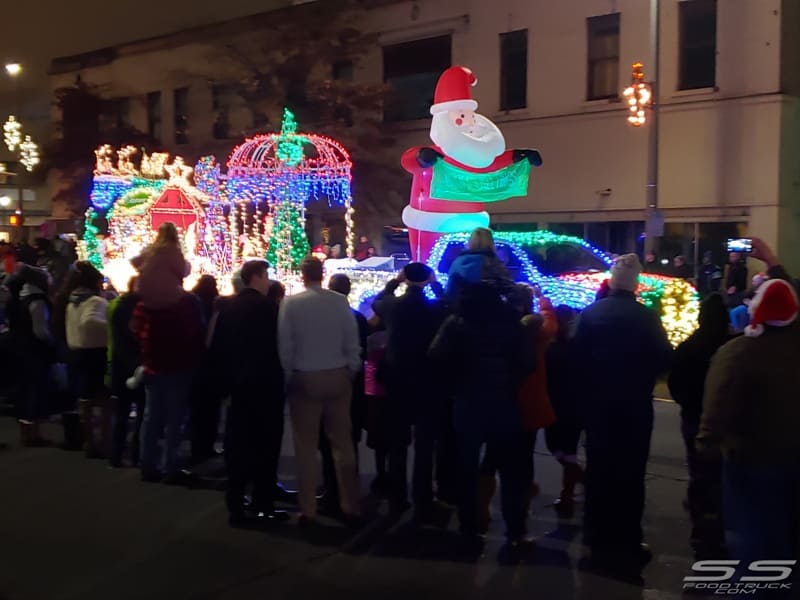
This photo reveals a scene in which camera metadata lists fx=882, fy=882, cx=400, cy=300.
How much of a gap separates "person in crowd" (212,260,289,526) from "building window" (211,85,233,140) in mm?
24379

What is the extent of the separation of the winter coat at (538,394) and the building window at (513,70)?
18.5m

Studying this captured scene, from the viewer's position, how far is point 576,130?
22.4 m

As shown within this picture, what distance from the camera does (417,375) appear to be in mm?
6172

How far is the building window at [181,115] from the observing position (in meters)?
31.2

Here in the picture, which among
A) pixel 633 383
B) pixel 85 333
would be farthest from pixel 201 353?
pixel 633 383

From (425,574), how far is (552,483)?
7.47 ft

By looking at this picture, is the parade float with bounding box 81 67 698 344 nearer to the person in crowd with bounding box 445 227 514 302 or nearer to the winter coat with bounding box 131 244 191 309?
the winter coat with bounding box 131 244 191 309

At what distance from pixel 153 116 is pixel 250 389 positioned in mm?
28571

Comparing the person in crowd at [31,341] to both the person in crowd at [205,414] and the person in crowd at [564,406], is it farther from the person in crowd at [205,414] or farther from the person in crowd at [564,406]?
the person in crowd at [564,406]

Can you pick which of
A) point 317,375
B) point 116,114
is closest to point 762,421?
point 317,375

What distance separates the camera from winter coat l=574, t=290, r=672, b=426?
536cm

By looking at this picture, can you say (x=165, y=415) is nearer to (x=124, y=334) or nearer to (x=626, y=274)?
(x=124, y=334)

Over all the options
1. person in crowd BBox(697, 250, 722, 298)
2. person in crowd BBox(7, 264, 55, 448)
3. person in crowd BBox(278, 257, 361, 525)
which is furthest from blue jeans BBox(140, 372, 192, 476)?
person in crowd BBox(697, 250, 722, 298)

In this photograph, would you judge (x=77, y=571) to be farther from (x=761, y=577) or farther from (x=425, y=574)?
(x=761, y=577)
